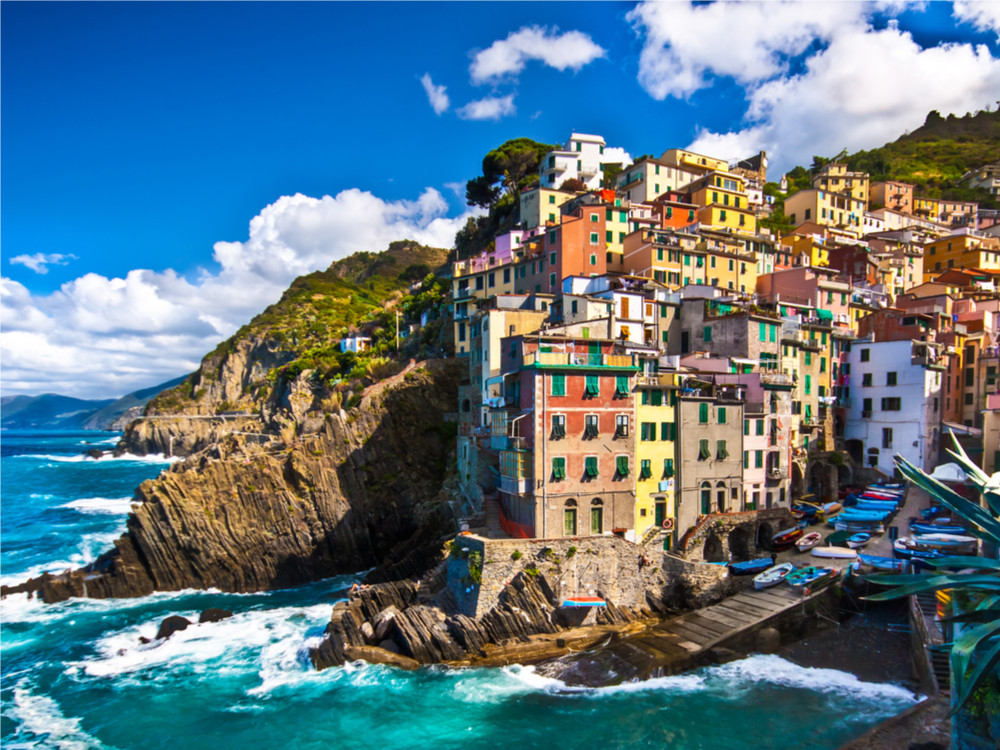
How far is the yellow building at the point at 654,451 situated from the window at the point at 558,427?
5419 mm

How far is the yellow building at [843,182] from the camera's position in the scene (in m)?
114

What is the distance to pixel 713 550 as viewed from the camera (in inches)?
1689

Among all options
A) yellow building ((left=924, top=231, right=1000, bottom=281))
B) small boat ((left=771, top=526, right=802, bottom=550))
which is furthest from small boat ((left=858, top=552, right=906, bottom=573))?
yellow building ((left=924, top=231, right=1000, bottom=281))

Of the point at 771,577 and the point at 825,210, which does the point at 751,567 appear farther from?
the point at 825,210

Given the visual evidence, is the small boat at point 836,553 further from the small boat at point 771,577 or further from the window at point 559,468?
the window at point 559,468

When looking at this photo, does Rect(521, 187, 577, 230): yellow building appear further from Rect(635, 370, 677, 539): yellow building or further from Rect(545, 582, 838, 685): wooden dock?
Rect(545, 582, 838, 685): wooden dock

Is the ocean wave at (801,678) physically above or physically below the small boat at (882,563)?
below

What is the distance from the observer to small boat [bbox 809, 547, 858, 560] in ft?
133

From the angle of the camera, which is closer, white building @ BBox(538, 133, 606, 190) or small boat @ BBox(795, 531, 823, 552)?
small boat @ BBox(795, 531, 823, 552)

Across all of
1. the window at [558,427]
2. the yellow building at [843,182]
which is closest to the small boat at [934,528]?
the window at [558,427]

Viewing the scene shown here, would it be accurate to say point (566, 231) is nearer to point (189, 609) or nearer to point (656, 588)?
point (656, 588)

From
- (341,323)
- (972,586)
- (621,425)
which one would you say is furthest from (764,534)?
(341,323)

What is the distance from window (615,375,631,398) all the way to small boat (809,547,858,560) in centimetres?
1724

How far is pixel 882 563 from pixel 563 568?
20208 millimetres
